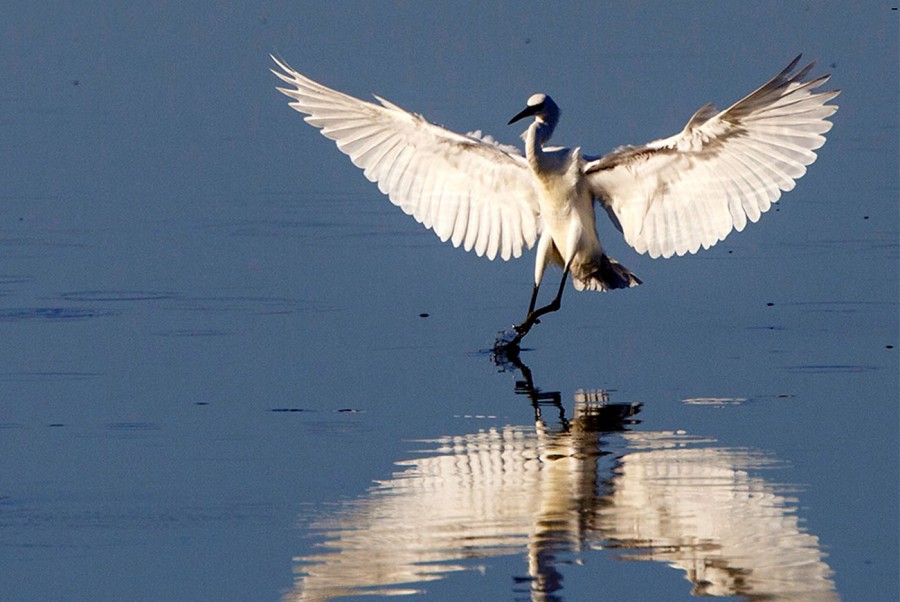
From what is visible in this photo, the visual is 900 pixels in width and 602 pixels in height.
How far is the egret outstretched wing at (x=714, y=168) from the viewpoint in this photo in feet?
40.0

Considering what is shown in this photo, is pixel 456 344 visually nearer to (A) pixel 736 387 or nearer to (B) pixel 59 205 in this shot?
(A) pixel 736 387

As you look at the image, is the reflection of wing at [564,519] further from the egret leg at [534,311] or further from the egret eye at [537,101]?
the egret eye at [537,101]

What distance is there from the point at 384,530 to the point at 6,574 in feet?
5.36

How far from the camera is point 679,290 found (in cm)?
1445

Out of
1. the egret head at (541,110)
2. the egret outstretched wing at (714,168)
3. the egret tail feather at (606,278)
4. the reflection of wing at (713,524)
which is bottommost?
the reflection of wing at (713,524)

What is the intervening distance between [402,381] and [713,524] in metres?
3.41

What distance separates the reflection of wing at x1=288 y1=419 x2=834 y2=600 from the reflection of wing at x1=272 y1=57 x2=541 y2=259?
442 centimetres

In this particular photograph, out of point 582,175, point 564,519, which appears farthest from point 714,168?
point 564,519

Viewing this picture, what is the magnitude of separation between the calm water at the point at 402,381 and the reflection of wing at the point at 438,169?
50 cm

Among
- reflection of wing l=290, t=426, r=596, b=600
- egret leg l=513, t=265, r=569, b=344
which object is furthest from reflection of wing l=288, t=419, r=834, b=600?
egret leg l=513, t=265, r=569, b=344

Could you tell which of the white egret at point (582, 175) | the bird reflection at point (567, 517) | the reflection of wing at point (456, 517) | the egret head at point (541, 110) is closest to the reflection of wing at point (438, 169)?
the white egret at point (582, 175)

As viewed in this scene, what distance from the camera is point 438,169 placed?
46.9 ft

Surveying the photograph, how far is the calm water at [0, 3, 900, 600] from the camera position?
26.0 ft

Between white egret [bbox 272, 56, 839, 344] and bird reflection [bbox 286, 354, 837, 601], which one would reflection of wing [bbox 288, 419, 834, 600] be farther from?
white egret [bbox 272, 56, 839, 344]
